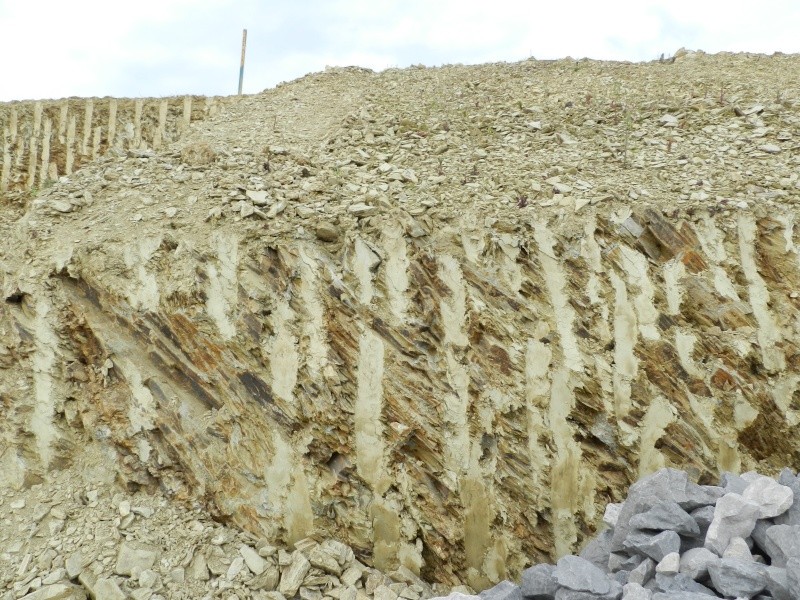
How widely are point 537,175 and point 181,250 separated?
3.91 meters

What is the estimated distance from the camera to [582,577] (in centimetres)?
380

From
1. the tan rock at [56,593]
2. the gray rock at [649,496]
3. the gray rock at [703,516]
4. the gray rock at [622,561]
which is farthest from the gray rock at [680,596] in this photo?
the tan rock at [56,593]

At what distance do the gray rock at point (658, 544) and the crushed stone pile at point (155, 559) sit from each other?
5.74 feet

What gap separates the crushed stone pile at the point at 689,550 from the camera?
3.62 meters

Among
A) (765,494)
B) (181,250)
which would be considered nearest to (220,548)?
(181,250)

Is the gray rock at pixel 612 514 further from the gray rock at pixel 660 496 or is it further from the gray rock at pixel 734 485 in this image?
the gray rock at pixel 734 485

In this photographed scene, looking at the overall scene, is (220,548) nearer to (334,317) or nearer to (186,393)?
(186,393)

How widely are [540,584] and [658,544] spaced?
2.64 feet

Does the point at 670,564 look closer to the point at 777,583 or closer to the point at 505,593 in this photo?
the point at 777,583

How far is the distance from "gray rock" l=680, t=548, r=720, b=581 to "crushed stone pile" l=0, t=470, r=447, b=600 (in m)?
1.96

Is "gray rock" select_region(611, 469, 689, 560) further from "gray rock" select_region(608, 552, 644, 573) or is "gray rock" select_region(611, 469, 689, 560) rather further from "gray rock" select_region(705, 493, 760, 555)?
"gray rock" select_region(705, 493, 760, 555)

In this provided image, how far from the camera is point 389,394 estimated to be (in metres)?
5.20

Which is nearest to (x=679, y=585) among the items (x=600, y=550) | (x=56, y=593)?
(x=600, y=550)

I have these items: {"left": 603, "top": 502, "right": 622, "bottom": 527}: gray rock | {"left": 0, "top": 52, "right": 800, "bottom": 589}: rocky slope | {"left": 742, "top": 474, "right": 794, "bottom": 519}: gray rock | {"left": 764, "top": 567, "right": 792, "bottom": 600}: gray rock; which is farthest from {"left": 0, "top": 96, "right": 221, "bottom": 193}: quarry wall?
{"left": 764, "top": 567, "right": 792, "bottom": 600}: gray rock
